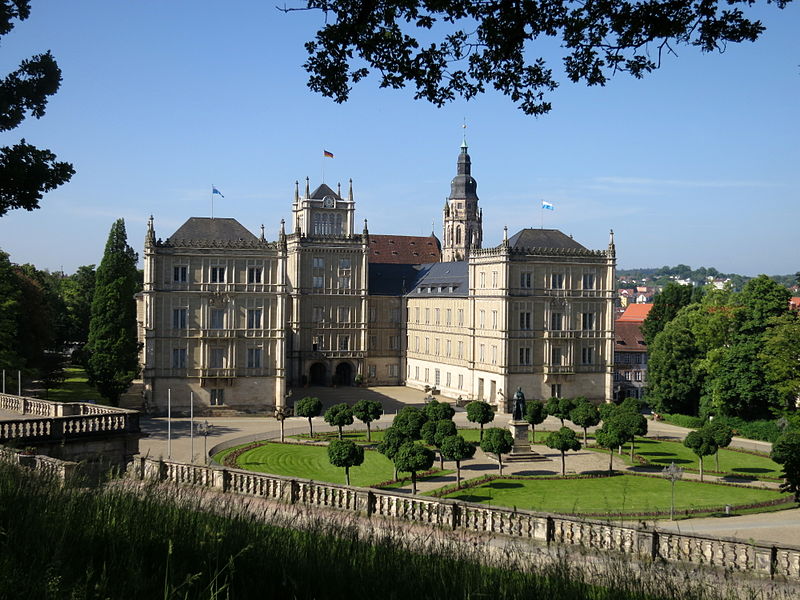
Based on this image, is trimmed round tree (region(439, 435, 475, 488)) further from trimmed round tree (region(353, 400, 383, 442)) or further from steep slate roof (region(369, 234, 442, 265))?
steep slate roof (region(369, 234, 442, 265))

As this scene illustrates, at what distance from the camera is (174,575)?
7.84 metres

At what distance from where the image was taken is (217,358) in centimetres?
5828

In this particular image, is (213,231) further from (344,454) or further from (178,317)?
(344,454)

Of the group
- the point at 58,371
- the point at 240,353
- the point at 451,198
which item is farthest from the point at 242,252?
the point at 451,198

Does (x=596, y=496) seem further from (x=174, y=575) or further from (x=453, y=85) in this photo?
(x=174, y=575)

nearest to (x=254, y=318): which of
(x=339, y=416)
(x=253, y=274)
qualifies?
(x=253, y=274)

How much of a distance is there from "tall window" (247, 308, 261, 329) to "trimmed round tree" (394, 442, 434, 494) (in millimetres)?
26243

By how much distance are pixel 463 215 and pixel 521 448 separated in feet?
239

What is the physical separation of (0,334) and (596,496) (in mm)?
34264

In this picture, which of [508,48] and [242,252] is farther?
[242,252]

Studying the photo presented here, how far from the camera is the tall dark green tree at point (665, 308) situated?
3049 inches

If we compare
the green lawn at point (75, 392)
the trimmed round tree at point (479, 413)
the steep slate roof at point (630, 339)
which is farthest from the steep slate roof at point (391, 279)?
the trimmed round tree at point (479, 413)

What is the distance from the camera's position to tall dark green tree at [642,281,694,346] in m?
77.4

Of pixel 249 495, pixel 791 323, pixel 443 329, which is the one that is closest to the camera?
pixel 249 495
